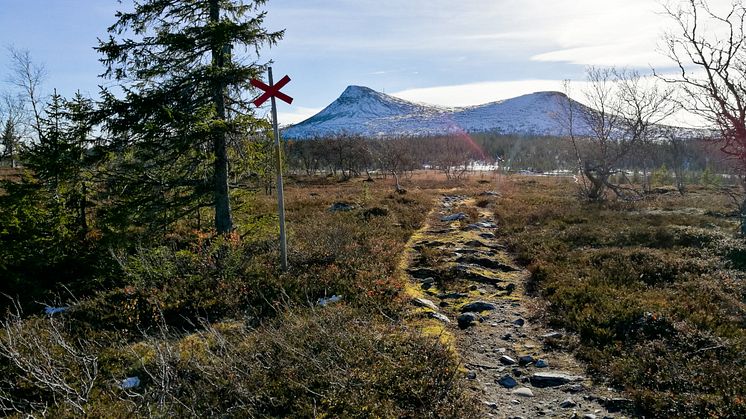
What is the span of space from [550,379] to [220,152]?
991cm

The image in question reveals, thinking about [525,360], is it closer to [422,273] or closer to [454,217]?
[422,273]

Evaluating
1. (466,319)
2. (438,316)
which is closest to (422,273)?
(438,316)

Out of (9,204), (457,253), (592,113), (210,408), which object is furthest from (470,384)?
(592,113)

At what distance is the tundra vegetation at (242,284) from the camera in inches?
213

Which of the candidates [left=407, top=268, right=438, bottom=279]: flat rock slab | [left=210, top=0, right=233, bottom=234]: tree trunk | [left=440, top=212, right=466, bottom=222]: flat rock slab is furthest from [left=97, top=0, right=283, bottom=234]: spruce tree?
[left=440, top=212, right=466, bottom=222]: flat rock slab

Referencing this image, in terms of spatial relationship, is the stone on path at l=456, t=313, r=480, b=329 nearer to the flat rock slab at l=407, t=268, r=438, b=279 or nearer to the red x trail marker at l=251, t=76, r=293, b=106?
the flat rock slab at l=407, t=268, r=438, b=279

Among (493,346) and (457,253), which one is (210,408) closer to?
(493,346)

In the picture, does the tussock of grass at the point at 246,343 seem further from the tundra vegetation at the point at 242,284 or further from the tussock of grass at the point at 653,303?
→ the tussock of grass at the point at 653,303

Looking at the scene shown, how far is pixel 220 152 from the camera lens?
39.1 feet

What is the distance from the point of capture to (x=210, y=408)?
5031mm

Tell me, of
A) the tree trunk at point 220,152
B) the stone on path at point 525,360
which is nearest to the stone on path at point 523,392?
the stone on path at point 525,360

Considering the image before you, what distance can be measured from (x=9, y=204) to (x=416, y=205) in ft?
57.4

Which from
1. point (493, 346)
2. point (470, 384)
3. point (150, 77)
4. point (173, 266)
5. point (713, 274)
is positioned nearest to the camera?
point (470, 384)

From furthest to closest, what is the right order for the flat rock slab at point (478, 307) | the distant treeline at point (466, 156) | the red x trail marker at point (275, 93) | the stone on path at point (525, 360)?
the distant treeline at point (466, 156), the red x trail marker at point (275, 93), the flat rock slab at point (478, 307), the stone on path at point (525, 360)
